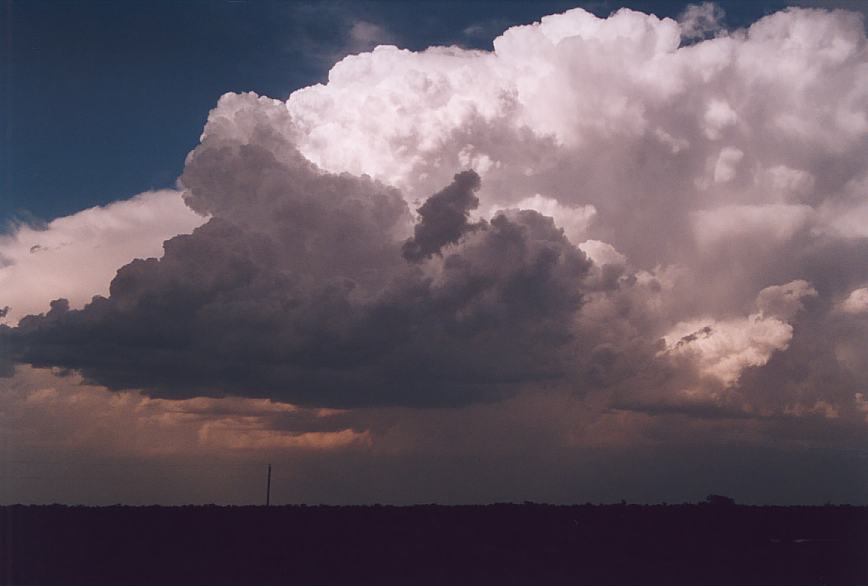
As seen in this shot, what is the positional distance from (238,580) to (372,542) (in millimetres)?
20156

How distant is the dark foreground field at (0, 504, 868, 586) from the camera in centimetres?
5944

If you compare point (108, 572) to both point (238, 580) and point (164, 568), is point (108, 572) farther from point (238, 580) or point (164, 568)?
point (238, 580)

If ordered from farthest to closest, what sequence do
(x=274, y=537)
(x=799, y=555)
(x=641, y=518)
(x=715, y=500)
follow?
(x=715, y=500) → (x=641, y=518) → (x=274, y=537) → (x=799, y=555)

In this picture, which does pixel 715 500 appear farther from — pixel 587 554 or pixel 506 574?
pixel 506 574

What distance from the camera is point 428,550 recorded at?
72.3m

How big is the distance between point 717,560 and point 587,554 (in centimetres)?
976

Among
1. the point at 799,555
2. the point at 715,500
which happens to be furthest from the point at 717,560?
the point at 715,500

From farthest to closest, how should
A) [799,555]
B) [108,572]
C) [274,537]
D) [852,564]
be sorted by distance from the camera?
[274,537] < [799,555] < [852,564] < [108,572]

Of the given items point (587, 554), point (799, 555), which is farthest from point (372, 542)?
point (799, 555)

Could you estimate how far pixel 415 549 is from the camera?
72.6 metres

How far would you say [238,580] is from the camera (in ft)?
190

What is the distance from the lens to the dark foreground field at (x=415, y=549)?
195 feet

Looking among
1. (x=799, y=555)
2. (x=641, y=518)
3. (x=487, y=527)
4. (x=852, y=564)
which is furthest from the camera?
(x=641, y=518)

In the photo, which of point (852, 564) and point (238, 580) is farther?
point (852, 564)
